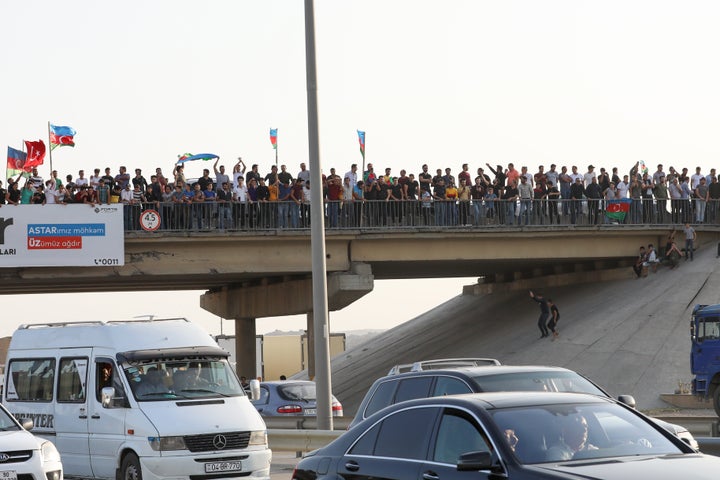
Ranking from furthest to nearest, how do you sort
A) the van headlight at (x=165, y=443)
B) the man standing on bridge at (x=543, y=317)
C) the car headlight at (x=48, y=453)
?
the man standing on bridge at (x=543, y=317) → the van headlight at (x=165, y=443) → the car headlight at (x=48, y=453)

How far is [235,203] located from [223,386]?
2262cm

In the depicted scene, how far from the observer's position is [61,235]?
38.1m

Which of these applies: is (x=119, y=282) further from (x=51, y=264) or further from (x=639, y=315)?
(x=639, y=315)

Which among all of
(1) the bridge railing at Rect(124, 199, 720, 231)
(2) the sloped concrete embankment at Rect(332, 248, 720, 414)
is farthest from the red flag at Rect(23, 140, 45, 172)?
(2) the sloped concrete embankment at Rect(332, 248, 720, 414)

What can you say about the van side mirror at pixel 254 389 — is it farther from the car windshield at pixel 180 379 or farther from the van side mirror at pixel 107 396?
the van side mirror at pixel 107 396

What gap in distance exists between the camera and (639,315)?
4278 centimetres

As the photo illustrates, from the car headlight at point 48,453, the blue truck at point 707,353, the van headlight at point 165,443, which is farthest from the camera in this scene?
the blue truck at point 707,353

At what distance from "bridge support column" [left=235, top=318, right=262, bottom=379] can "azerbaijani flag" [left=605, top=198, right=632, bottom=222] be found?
15956 mm

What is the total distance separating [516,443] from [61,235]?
31015 millimetres

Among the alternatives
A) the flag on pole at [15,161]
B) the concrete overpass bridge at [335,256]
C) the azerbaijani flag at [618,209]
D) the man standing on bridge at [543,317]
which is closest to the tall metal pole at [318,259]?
the concrete overpass bridge at [335,256]

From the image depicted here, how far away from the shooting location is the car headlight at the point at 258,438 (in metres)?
16.2

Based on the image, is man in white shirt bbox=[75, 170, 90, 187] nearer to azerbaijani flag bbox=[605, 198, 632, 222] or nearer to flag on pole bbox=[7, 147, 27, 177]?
flag on pole bbox=[7, 147, 27, 177]

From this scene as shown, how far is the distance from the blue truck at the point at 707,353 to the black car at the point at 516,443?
68.6 feet

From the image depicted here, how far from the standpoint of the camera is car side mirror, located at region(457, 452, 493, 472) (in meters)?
8.50
